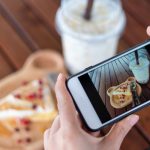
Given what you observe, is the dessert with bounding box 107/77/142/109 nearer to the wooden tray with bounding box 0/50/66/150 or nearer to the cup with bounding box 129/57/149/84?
the cup with bounding box 129/57/149/84

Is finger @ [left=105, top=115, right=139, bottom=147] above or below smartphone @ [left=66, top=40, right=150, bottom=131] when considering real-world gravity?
below

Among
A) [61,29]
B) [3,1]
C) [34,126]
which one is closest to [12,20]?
[3,1]

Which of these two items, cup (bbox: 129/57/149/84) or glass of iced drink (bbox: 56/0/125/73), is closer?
cup (bbox: 129/57/149/84)

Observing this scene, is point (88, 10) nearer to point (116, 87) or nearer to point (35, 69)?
point (35, 69)

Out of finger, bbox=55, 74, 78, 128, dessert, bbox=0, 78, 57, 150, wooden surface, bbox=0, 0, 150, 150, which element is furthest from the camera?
wooden surface, bbox=0, 0, 150, 150

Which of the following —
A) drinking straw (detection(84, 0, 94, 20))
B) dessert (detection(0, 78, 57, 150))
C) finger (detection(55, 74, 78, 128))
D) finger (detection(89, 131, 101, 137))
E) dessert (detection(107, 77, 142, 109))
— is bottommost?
dessert (detection(0, 78, 57, 150))

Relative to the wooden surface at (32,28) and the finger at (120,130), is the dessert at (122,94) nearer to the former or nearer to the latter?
the finger at (120,130)

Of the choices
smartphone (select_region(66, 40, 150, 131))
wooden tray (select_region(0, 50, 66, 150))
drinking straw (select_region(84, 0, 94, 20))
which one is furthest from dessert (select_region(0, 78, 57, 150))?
smartphone (select_region(66, 40, 150, 131))

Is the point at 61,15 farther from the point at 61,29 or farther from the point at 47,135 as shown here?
the point at 47,135

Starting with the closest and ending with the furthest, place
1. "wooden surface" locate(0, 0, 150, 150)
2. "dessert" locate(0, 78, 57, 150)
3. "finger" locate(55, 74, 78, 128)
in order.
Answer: "finger" locate(55, 74, 78, 128)
"dessert" locate(0, 78, 57, 150)
"wooden surface" locate(0, 0, 150, 150)

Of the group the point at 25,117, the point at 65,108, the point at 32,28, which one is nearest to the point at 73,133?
the point at 65,108
